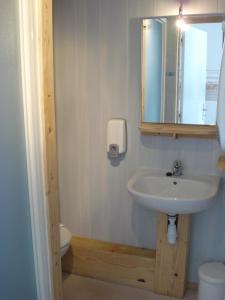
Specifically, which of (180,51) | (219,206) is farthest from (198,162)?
(180,51)

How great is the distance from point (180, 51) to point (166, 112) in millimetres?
404

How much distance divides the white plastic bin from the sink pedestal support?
17 centimetres

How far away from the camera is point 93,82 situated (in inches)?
99.9

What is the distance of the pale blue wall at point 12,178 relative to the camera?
1318 mm

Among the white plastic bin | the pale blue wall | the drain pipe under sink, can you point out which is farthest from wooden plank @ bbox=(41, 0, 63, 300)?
the white plastic bin

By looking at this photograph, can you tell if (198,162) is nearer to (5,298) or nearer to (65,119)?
(65,119)

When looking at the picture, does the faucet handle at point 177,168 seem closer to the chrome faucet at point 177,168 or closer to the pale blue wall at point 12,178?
the chrome faucet at point 177,168

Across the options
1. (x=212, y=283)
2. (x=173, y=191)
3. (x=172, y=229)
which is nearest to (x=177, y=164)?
(x=173, y=191)

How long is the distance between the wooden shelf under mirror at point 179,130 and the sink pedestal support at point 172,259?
0.55 meters

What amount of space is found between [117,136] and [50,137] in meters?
1.00

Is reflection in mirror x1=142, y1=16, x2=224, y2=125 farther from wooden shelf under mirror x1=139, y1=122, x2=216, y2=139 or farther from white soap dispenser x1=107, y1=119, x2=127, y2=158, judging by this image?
white soap dispenser x1=107, y1=119, x2=127, y2=158

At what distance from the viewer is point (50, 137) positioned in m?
1.53

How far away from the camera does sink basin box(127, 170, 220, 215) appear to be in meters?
1.98

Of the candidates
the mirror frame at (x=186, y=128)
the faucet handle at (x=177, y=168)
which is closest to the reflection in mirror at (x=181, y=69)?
the mirror frame at (x=186, y=128)
